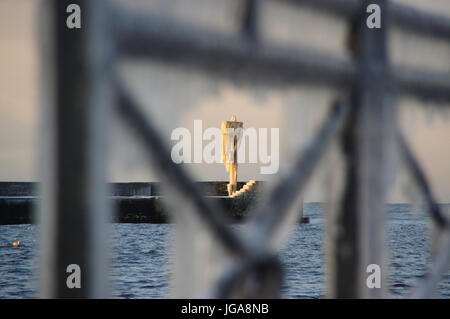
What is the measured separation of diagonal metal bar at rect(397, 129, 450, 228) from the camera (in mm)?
1987

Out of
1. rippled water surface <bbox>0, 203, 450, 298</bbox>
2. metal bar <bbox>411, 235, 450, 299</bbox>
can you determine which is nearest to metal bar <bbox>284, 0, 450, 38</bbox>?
metal bar <bbox>411, 235, 450, 299</bbox>

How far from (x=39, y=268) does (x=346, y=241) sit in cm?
97

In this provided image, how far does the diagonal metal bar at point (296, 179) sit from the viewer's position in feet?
4.98

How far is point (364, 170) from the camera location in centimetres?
183

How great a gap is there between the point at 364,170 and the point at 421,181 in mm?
363

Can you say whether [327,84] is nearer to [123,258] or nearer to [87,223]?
[87,223]

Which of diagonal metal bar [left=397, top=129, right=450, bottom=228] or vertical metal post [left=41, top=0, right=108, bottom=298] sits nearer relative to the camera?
vertical metal post [left=41, top=0, right=108, bottom=298]

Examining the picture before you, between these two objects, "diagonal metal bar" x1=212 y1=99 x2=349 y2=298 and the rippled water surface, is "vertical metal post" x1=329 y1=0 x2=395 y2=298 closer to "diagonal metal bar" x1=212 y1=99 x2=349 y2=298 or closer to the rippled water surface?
"diagonal metal bar" x1=212 y1=99 x2=349 y2=298

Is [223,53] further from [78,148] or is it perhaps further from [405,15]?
[405,15]

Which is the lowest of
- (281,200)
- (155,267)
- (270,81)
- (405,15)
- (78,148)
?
(155,267)

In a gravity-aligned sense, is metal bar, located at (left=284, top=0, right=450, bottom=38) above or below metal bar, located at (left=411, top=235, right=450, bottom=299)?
above

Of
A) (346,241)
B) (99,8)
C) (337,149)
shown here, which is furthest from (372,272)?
(99,8)

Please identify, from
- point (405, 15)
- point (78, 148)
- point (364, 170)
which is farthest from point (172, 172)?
point (405, 15)

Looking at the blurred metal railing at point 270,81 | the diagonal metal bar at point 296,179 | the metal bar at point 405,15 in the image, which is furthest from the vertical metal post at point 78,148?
the metal bar at point 405,15
